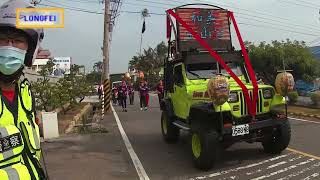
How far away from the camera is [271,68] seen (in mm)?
28609

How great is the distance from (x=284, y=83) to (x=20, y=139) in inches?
314

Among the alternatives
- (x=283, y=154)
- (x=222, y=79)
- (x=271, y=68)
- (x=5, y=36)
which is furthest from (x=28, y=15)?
(x=271, y=68)

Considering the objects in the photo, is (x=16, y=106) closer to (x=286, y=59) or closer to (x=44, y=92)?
(x=44, y=92)

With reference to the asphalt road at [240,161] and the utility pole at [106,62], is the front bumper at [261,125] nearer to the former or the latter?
the asphalt road at [240,161]

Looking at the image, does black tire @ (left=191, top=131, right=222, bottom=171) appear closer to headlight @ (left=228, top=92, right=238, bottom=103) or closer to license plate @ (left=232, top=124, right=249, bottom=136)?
license plate @ (left=232, top=124, right=249, bottom=136)

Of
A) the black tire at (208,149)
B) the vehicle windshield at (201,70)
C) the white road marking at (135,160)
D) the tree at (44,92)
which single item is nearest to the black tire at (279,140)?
the black tire at (208,149)

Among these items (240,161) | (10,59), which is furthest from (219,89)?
(10,59)

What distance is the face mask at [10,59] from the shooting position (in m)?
2.51

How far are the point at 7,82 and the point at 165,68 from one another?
423 inches

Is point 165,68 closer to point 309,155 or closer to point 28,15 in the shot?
point 309,155

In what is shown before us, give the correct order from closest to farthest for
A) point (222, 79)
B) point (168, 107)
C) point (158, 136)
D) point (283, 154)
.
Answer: point (222, 79) → point (283, 154) → point (168, 107) → point (158, 136)

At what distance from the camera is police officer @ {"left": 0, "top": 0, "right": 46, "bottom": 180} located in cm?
246

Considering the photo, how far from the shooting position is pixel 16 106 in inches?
104

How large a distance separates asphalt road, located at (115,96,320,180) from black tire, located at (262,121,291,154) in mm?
183
